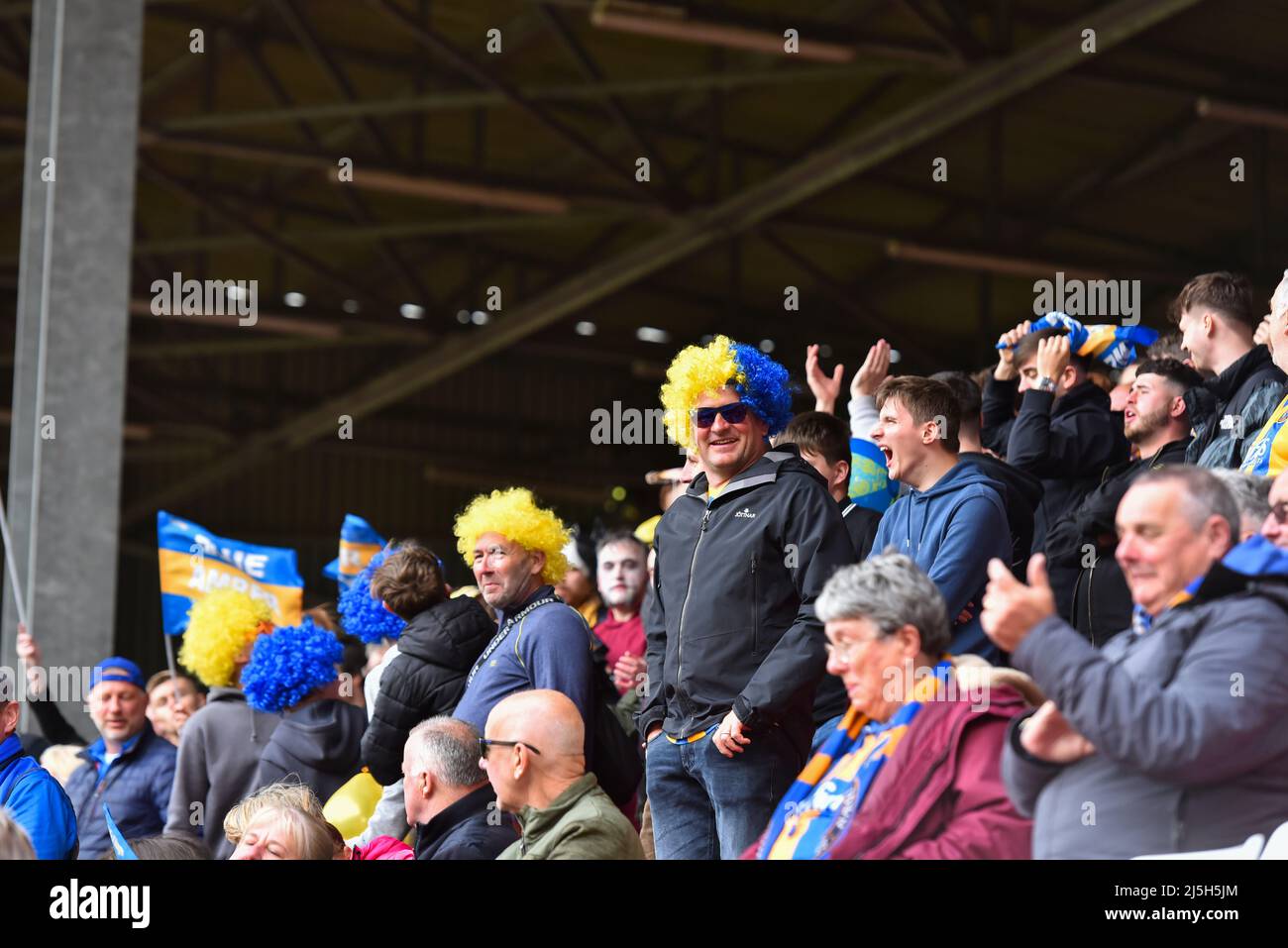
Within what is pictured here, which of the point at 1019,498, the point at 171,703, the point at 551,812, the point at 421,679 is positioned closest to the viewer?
the point at 551,812

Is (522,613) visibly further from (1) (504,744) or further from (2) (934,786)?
(2) (934,786)

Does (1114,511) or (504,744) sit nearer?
(504,744)

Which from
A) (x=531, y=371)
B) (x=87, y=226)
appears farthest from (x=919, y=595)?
(x=531, y=371)

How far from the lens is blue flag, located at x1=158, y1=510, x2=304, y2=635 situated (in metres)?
8.48

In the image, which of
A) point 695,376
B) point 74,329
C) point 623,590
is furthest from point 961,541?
point 74,329

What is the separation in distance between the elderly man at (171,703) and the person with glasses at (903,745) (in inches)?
206

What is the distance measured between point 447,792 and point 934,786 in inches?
77.4

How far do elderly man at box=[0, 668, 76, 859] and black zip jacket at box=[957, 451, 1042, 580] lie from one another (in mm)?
2852

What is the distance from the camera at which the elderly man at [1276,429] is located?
4633 mm

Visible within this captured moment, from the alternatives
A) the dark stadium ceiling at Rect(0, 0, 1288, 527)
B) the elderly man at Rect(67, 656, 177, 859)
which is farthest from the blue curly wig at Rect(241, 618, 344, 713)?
the dark stadium ceiling at Rect(0, 0, 1288, 527)

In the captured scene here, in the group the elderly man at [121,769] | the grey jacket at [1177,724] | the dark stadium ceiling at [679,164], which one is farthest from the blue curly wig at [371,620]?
the dark stadium ceiling at [679,164]

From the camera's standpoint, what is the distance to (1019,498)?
554 cm
